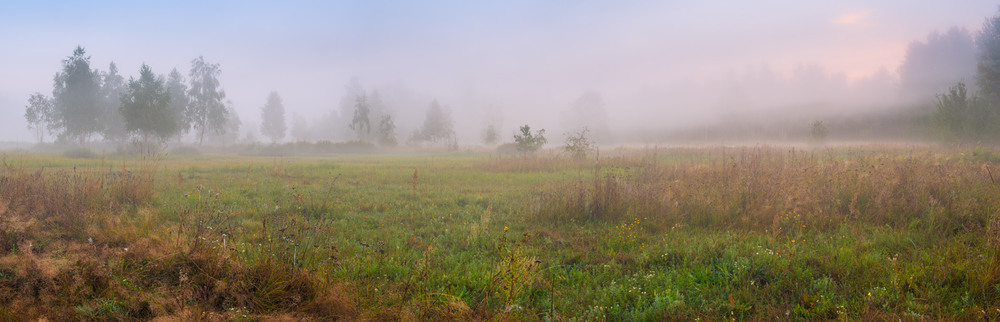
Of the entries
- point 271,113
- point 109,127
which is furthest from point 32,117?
point 271,113

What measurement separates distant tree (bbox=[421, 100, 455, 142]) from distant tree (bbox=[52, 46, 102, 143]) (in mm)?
35091

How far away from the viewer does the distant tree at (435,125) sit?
5795 cm

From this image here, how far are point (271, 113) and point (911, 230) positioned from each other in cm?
7415

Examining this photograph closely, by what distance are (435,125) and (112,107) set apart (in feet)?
120

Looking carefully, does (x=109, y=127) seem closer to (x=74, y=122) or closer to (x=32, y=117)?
(x=74, y=122)

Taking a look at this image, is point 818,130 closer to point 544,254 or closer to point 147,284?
point 544,254

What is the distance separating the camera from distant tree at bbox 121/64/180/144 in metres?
33.2

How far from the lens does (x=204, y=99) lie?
154ft

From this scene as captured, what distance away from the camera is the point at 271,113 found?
2562 inches

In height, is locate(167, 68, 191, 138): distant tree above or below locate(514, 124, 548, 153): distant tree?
above

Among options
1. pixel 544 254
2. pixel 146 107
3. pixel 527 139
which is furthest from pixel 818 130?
pixel 146 107

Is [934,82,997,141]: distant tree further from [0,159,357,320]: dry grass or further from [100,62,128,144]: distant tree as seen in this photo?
[100,62,128,144]: distant tree

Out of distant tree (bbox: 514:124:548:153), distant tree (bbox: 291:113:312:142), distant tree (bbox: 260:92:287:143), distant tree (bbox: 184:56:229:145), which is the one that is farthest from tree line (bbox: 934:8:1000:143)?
distant tree (bbox: 291:113:312:142)

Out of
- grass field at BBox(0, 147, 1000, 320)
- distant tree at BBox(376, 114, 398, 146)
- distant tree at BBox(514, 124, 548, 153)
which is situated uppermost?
distant tree at BBox(376, 114, 398, 146)
